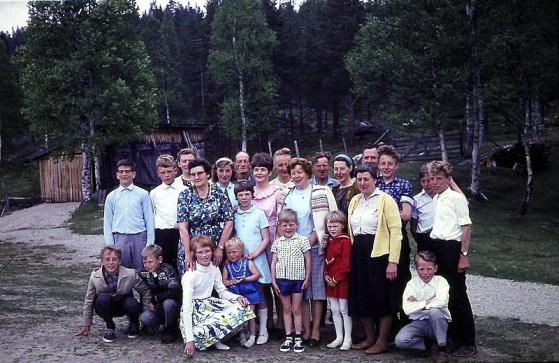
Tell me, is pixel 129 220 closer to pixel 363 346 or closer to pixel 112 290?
pixel 112 290

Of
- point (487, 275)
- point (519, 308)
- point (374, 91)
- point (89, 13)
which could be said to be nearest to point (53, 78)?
point (89, 13)

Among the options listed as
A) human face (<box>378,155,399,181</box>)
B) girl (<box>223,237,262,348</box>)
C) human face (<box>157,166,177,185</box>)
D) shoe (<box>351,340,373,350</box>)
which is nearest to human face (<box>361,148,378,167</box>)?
human face (<box>378,155,399,181</box>)

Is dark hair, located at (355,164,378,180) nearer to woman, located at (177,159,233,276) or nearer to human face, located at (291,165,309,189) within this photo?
human face, located at (291,165,309,189)

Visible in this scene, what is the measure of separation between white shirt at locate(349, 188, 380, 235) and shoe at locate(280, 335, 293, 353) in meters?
1.37

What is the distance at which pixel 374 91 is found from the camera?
81.4ft

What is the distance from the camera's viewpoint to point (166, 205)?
6.86m

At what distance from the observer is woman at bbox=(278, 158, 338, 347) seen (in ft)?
20.2

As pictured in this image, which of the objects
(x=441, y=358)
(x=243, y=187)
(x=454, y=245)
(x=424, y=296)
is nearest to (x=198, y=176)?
(x=243, y=187)

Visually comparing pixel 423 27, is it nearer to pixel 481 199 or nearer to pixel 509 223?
pixel 481 199

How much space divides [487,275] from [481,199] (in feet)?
34.9

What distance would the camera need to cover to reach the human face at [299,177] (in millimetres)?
6227

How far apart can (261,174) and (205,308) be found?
1.65m

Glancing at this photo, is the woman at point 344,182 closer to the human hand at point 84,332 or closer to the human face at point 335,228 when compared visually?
the human face at point 335,228

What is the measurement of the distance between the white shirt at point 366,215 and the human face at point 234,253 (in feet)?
4.29
